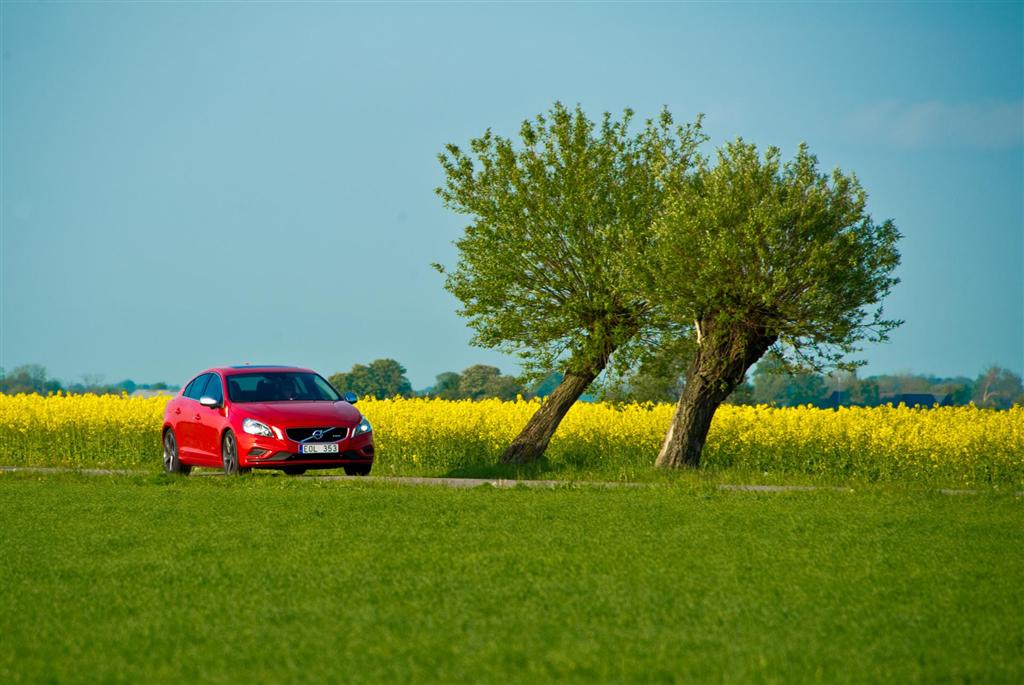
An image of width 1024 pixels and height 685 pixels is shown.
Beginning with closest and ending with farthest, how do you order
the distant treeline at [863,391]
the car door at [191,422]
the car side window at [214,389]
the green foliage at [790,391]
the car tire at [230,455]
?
the car tire at [230,455]
the car side window at [214,389]
the car door at [191,422]
the distant treeline at [863,391]
the green foliage at [790,391]

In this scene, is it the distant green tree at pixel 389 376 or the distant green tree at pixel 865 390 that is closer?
the distant green tree at pixel 389 376

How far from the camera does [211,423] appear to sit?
21359 millimetres

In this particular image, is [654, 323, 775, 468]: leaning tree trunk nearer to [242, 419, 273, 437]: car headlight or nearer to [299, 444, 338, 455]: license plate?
[299, 444, 338, 455]: license plate

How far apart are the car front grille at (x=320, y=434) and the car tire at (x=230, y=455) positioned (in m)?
0.90

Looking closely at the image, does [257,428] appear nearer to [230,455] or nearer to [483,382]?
[230,455]

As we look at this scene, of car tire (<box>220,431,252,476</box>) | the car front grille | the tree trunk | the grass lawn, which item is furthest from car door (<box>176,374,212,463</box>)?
the tree trunk

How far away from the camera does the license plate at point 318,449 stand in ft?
66.8

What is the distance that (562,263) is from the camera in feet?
82.9

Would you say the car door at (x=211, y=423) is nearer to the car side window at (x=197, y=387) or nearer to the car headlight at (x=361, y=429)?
the car side window at (x=197, y=387)

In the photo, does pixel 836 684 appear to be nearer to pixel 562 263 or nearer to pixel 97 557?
pixel 97 557

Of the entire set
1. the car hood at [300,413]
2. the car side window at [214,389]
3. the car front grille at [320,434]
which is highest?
the car side window at [214,389]

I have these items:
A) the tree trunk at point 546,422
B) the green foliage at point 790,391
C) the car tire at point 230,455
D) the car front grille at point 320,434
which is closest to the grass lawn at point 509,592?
the car front grille at point 320,434

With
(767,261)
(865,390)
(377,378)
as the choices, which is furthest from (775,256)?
(865,390)

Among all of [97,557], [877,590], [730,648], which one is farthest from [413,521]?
[730,648]
